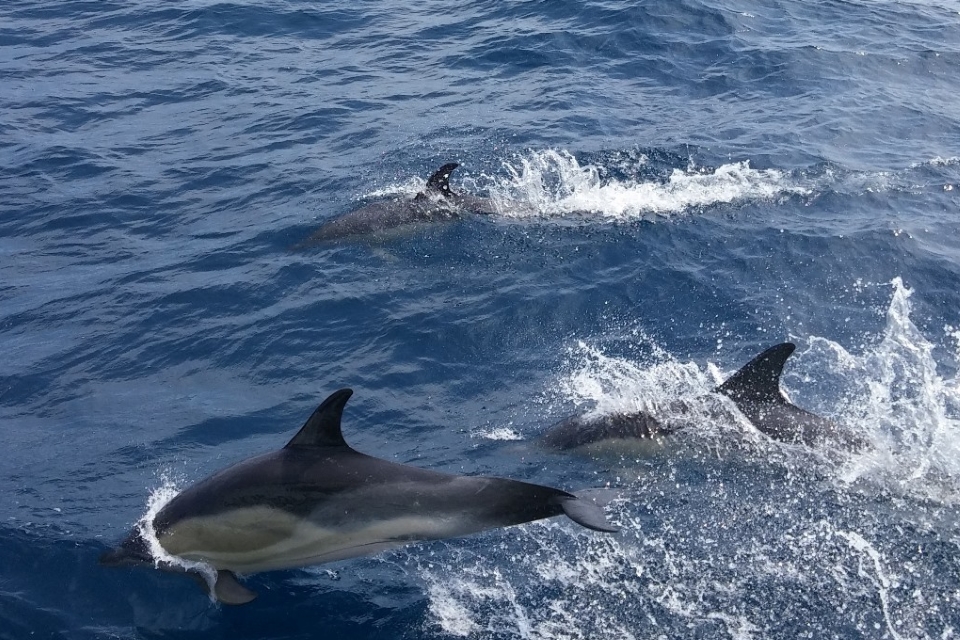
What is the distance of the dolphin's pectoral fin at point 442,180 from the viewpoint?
14.8 m

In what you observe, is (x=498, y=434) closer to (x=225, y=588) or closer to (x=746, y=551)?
(x=746, y=551)

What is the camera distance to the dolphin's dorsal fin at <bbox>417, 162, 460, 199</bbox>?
14.8 m

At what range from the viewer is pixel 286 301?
509 inches

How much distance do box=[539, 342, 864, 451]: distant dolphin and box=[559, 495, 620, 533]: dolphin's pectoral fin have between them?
2.80m

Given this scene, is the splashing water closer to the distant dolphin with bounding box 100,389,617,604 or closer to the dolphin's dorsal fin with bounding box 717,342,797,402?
the dolphin's dorsal fin with bounding box 717,342,797,402

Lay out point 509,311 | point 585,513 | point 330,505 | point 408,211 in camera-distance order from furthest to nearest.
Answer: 1. point 408,211
2. point 509,311
3. point 330,505
4. point 585,513

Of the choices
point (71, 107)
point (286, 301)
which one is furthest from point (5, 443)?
point (71, 107)

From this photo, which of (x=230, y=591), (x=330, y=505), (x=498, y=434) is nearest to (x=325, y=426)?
(x=330, y=505)

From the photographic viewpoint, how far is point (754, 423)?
10.0 meters

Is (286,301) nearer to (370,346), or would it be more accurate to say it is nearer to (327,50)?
(370,346)

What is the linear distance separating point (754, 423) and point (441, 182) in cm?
670

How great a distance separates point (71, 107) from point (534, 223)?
1172 centimetres

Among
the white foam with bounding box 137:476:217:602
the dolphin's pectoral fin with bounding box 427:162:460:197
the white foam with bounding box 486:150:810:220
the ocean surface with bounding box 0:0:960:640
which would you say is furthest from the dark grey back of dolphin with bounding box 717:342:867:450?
the dolphin's pectoral fin with bounding box 427:162:460:197

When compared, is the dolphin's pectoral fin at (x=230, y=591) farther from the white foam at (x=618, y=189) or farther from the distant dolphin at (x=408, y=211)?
the white foam at (x=618, y=189)
